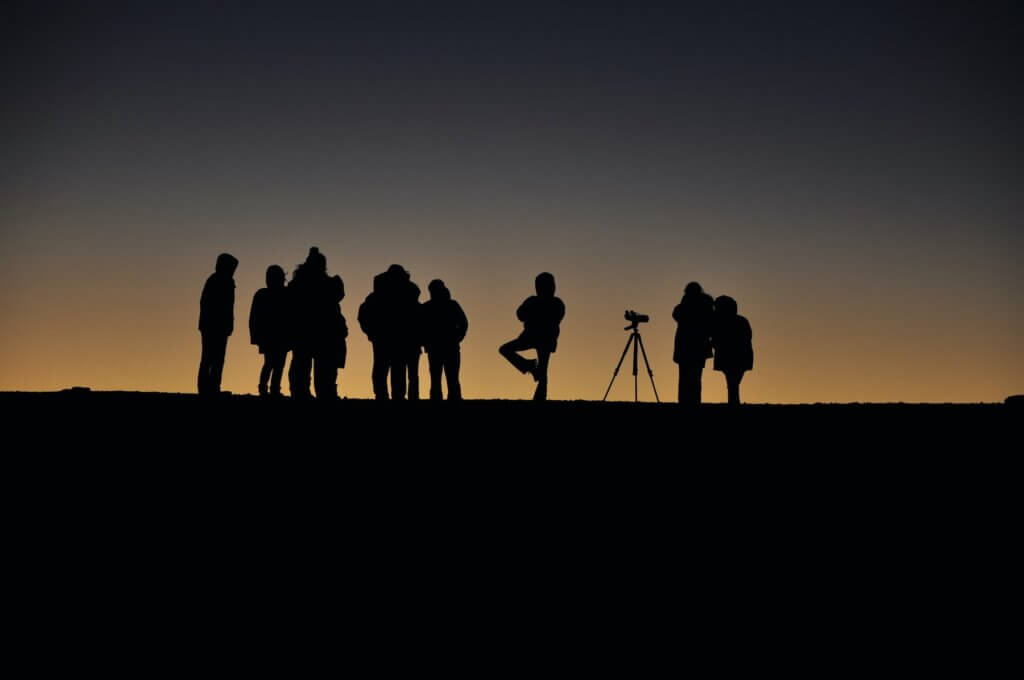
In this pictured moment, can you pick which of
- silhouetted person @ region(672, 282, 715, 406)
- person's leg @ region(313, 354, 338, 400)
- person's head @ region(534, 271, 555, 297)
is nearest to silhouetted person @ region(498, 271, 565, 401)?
person's head @ region(534, 271, 555, 297)

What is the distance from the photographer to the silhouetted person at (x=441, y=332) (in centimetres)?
1491

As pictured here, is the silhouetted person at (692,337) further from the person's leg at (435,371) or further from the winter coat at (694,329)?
the person's leg at (435,371)

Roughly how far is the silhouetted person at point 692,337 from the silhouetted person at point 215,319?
6.43 metres

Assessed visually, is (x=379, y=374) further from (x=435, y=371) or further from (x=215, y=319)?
(x=215, y=319)

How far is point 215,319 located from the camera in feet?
46.6

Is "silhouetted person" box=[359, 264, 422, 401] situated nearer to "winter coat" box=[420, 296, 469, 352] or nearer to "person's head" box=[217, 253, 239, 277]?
"winter coat" box=[420, 296, 469, 352]

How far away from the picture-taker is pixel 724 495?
817 cm

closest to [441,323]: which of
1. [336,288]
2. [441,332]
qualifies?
[441,332]

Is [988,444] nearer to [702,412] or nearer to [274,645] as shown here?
[702,412]

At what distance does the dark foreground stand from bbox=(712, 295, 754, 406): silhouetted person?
4752 mm

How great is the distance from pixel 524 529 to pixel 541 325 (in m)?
8.68

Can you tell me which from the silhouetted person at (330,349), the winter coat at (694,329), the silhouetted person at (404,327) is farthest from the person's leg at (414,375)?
the winter coat at (694,329)

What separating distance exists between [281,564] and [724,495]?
346 centimetres

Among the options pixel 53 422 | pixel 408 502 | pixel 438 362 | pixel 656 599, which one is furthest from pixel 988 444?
pixel 53 422
